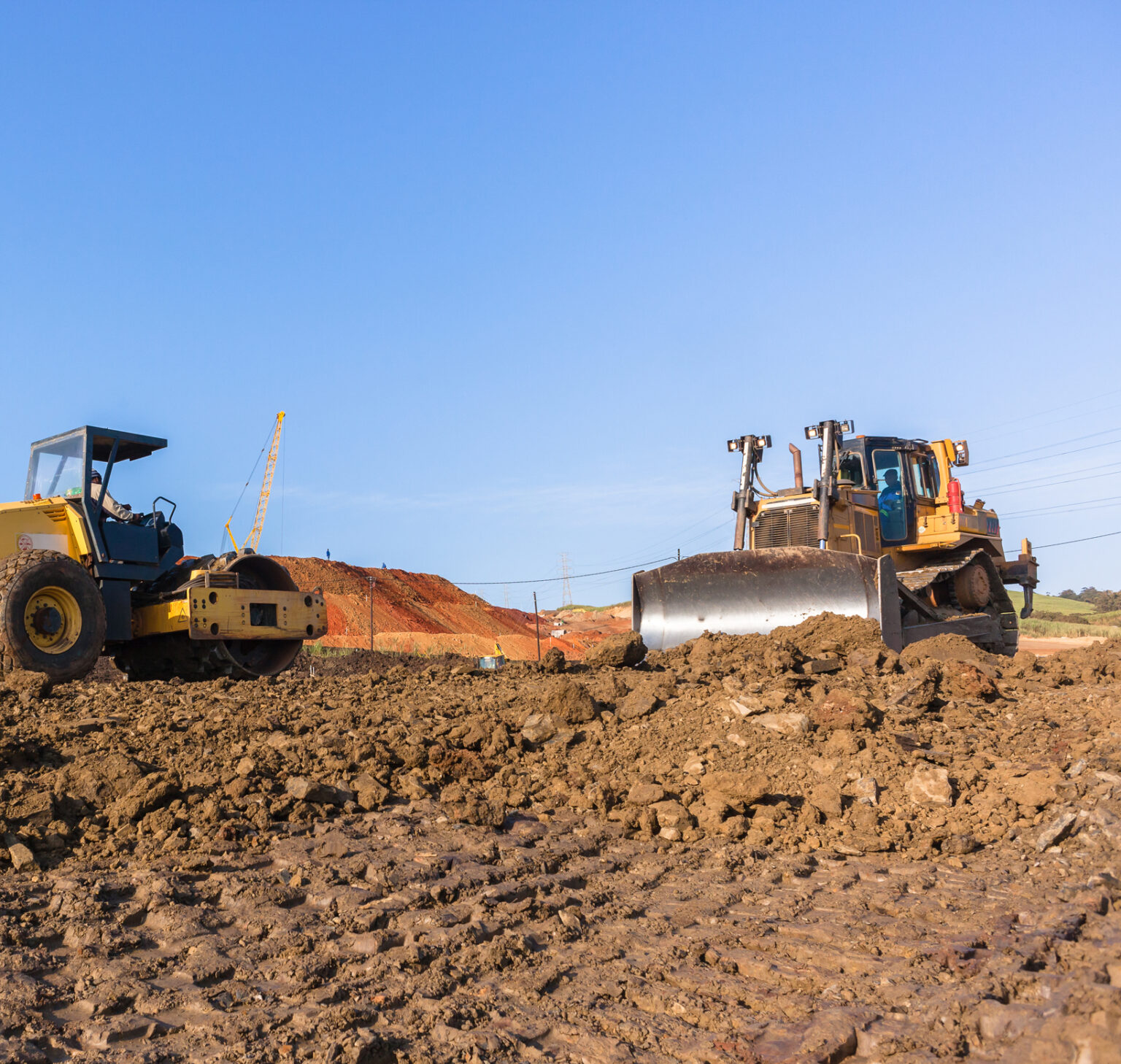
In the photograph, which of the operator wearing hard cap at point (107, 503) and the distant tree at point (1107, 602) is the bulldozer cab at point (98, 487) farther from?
the distant tree at point (1107, 602)

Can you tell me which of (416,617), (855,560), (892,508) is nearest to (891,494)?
(892,508)

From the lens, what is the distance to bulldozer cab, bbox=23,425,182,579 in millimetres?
9930

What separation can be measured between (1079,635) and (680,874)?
3315 cm

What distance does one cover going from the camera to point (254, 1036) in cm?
292

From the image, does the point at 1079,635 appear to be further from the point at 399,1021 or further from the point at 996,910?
the point at 399,1021

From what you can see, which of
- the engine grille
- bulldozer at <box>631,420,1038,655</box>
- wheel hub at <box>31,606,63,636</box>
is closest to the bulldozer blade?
bulldozer at <box>631,420,1038,655</box>

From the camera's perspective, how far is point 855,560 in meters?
10.3

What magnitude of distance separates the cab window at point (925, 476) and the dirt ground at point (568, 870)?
5.48 m

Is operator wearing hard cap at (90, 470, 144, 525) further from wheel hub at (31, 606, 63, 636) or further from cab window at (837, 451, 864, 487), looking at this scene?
cab window at (837, 451, 864, 487)

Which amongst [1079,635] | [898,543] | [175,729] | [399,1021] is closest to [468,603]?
[1079,635]

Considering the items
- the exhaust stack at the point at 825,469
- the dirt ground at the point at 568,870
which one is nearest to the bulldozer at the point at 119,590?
the dirt ground at the point at 568,870

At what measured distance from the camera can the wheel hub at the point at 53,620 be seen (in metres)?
8.78

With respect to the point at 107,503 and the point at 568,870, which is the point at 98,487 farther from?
the point at 568,870

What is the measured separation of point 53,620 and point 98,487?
187 centimetres
